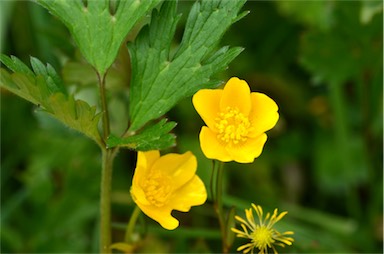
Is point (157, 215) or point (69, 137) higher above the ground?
point (69, 137)

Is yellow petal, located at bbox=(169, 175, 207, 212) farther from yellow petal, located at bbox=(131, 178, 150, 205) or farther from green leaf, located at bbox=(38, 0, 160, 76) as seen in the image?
green leaf, located at bbox=(38, 0, 160, 76)

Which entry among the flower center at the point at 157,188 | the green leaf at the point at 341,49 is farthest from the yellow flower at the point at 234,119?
the green leaf at the point at 341,49

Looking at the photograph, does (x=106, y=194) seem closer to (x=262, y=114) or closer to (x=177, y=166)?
(x=177, y=166)

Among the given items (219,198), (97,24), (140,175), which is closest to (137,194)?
(140,175)

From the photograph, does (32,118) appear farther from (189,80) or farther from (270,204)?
(189,80)

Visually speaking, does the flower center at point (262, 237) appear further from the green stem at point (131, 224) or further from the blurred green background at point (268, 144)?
the blurred green background at point (268, 144)

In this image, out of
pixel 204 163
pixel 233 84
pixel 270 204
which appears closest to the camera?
pixel 233 84

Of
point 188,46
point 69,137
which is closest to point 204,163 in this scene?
point 69,137
